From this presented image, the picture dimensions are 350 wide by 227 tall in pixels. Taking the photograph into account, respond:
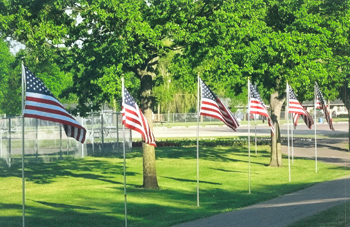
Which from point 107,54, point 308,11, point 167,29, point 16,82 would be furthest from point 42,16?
point 16,82

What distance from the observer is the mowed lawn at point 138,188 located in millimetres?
17453

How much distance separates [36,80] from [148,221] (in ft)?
17.9

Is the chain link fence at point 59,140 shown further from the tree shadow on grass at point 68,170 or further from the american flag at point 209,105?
the american flag at point 209,105

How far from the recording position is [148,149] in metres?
24.0

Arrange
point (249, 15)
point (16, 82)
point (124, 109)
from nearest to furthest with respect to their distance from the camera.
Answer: point (124, 109), point (249, 15), point (16, 82)

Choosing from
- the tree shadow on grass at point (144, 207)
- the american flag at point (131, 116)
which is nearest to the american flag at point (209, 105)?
the tree shadow on grass at point (144, 207)

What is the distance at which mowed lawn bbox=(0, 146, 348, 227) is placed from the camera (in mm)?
17453

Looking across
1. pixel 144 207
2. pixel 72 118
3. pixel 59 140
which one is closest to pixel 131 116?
pixel 72 118

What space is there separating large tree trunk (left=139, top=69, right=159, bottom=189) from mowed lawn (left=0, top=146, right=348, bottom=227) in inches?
19.7

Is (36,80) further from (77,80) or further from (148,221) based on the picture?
(77,80)

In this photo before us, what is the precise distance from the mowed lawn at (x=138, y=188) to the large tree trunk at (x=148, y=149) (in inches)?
19.7

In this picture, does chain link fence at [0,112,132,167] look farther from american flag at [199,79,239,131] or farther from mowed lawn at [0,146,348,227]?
american flag at [199,79,239,131]

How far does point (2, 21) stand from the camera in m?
22.3

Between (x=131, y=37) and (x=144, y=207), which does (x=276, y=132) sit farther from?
(x=144, y=207)
